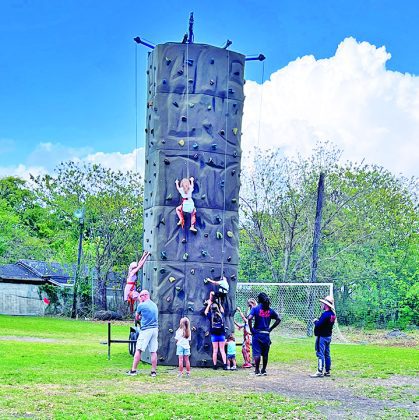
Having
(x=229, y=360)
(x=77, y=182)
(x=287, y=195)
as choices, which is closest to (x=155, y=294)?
(x=229, y=360)

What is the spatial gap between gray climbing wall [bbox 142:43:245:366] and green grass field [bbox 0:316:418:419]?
1.67 m

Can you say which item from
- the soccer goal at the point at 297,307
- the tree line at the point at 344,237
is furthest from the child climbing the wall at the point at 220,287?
the tree line at the point at 344,237

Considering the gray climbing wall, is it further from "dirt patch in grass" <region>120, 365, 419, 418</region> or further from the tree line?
the tree line

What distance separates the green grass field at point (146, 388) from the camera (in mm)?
8695

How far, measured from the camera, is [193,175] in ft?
51.0

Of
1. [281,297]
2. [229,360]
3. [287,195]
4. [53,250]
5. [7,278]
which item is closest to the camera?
[229,360]

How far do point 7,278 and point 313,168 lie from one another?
20.8 m

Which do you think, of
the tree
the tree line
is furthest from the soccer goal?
the tree

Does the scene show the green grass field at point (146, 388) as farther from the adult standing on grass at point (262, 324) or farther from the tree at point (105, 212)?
the tree at point (105, 212)

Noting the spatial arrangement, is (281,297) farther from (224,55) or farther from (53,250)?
(53,250)

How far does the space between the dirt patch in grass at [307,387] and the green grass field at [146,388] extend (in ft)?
0.07

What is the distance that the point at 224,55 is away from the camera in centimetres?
1611

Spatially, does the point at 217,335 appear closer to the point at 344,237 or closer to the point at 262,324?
the point at 262,324

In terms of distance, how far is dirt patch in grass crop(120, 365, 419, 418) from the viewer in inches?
374
